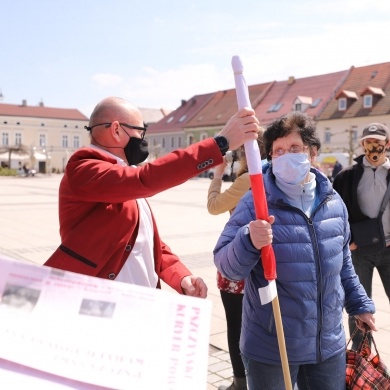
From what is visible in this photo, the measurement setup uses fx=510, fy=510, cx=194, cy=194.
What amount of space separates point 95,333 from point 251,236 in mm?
736

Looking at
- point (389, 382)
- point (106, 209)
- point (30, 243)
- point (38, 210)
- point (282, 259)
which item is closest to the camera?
point (106, 209)

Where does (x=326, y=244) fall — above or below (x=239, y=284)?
above

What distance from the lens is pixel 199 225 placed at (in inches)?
472

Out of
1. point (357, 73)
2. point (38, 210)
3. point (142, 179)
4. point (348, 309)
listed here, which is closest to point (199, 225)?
point (38, 210)

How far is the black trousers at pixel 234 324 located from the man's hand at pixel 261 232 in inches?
61.5

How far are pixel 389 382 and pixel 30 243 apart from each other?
26.1 feet

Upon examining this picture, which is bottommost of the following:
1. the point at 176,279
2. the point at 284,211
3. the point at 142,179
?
the point at 176,279

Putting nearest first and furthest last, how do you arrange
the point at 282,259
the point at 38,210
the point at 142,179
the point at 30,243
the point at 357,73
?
the point at 142,179 → the point at 282,259 → the point at 30,243 → the point at 38,210 → the point at 357,73

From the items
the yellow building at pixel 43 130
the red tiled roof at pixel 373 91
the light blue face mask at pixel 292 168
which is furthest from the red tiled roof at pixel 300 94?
the light blue face mask at pixel 292 168

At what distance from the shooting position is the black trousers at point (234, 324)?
322 centimetres

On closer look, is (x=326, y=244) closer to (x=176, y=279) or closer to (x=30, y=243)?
(x=176, y=279)

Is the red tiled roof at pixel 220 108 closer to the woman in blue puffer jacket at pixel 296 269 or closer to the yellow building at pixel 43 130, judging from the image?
the yellow building at pixel 43 130

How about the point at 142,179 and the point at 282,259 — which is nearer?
the point at 142,179

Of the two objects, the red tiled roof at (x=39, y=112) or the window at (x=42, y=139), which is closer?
the red tiled roof at (x=39, y=112)
